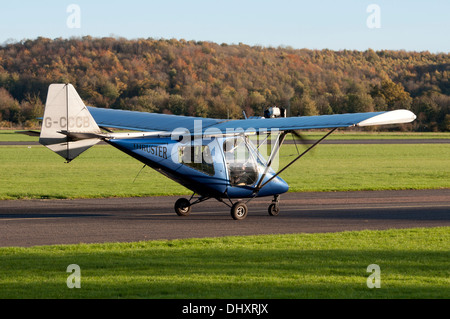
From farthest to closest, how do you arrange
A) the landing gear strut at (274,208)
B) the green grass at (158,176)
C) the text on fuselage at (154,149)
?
the green grass at (158,176) → the landing gear strut at (274,208) → the text on fuselage at (154,149)

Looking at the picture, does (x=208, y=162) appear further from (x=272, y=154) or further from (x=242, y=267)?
(x=242, y=267)

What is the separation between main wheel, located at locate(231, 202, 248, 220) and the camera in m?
20.0

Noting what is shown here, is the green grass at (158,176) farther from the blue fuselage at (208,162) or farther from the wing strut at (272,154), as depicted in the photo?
the blue fuselage at (208,162)

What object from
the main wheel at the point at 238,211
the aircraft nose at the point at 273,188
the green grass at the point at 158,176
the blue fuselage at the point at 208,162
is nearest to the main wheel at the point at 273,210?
the aircraft nose at the point at 273,188

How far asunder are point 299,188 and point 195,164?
465 inches

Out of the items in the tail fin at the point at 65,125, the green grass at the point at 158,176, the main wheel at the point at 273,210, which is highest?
the tail fin at the point at 65,125

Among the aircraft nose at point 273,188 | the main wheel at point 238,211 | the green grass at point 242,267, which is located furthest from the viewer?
the aircraft nose at point 273,188

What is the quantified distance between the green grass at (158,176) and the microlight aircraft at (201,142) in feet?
3.97

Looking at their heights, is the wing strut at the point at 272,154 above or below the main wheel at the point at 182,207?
above

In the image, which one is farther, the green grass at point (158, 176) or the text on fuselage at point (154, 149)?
the green grass at point (158, 176)

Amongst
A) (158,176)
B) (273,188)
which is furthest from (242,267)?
(158,176)

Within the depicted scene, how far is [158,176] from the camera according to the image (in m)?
39.1

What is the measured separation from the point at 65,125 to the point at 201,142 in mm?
3982

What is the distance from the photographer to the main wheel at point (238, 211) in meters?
20.0
